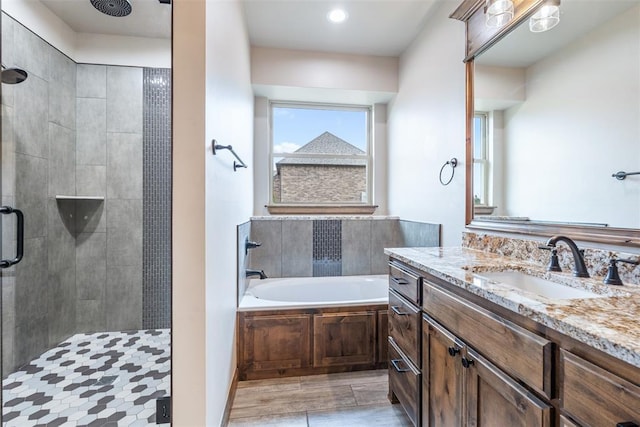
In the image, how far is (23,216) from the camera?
1599mm

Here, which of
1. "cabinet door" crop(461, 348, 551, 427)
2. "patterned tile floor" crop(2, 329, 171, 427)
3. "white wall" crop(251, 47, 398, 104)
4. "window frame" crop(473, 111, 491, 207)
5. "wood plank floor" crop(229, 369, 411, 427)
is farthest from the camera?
"white wall" crop(251, 47, 398, 104)

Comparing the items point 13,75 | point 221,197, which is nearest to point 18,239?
point 13,75

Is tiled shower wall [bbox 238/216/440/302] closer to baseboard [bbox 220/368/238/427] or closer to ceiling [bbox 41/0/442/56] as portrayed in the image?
baseboard [bbox 220/368/238/427]

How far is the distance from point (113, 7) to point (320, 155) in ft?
6.85

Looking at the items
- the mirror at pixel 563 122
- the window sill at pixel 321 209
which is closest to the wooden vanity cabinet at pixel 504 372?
the mirror at pixel 563 122

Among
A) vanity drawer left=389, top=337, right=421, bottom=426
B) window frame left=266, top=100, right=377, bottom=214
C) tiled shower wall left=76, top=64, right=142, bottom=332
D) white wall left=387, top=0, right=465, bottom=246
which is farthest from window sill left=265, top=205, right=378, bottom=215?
vanity drawer left=389, top=337, right=421, bottom=426

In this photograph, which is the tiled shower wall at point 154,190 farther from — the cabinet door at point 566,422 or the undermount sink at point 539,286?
the cabinet door at point 566,422

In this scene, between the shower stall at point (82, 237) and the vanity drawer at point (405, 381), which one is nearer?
the vanity drawer at point (405, 381)

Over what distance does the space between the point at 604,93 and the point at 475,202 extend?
824 mm

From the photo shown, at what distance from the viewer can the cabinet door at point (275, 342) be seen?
6.90ft

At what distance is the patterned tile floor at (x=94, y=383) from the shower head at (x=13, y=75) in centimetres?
161

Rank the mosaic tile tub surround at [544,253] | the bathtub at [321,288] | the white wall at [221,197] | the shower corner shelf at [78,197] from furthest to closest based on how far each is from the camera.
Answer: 1. the bathtub at [321,288]
2. the shower corner shelf at [78,197]
3. the white wall at [221,197]
4. the mosaic tile tub surround at [544,253]

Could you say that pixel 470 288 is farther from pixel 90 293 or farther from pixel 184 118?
pixel 90 293

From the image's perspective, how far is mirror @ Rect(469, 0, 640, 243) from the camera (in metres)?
1.11
